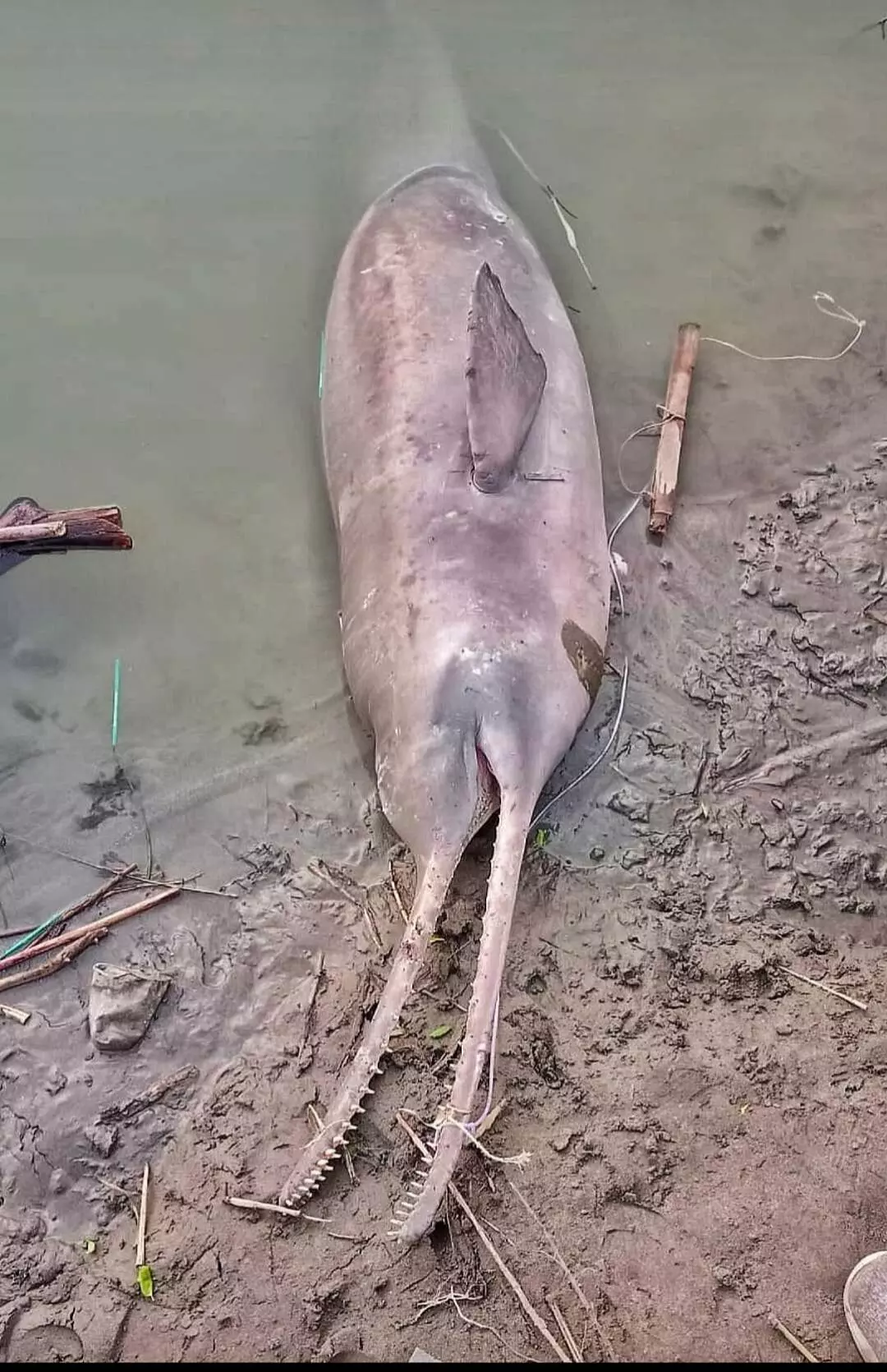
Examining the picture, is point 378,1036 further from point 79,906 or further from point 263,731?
point 263,731

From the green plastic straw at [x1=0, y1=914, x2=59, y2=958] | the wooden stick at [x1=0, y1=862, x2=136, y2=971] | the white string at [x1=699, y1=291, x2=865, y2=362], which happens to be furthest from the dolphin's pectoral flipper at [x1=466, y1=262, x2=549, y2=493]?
the green plastic straw at [x1=0, y1=914, x2=59, y2=958]

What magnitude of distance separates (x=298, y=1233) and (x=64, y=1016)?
1.12m

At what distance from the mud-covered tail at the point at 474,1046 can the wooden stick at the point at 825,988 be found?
3.58ft

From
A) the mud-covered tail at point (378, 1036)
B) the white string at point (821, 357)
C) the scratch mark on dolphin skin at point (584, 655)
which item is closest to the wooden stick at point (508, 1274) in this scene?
the mud-covered tail at point (378, 1036)

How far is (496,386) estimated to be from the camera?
3441mm

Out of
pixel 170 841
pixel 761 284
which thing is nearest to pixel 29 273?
pixel 170 841

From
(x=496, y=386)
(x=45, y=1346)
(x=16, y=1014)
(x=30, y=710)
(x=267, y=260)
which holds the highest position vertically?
(x=496, y=386)

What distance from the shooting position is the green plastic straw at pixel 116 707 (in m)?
4.23

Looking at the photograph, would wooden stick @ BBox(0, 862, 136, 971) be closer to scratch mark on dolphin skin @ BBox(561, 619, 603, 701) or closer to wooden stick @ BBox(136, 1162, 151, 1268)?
wooden stick @ BBox(136, 1162, 151, 1268)

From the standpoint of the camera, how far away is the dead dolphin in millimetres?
3064

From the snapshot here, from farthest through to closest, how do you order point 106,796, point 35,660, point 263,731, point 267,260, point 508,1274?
point 267,260 → point 35,660 → point 263,731 → point 106,796 → point 508,1274

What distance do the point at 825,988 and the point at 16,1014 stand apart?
8.97 feet

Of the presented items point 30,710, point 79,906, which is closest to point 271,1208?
point 79,906

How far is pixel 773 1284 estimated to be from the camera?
299cm
